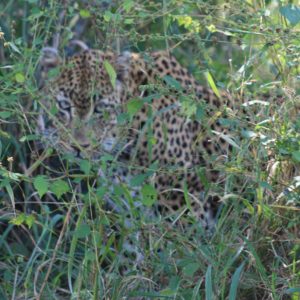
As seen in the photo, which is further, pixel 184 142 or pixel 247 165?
pixel 184 142

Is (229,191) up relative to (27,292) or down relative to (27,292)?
up

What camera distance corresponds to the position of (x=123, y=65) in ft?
20.1

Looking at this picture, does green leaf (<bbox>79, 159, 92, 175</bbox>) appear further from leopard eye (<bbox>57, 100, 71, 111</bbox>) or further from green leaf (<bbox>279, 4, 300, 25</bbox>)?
leopard eye (<bbox>57, 100, 71, 111</bbox>)

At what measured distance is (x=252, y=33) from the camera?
4.56 meters

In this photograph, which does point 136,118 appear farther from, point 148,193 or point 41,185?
point 41,185

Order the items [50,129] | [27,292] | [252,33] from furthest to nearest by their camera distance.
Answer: [50,129]
[27,292]
[252,33]

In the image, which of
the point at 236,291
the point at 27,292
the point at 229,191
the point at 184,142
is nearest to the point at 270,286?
the point at 236,291

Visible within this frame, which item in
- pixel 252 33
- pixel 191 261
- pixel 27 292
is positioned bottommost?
pixel 27 292

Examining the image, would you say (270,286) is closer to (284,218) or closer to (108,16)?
(284,218)

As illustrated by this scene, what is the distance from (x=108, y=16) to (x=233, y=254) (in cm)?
128

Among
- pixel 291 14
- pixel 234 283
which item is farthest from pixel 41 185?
pixel 291 14

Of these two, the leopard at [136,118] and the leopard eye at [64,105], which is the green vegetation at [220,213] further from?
the leopard eye at [64,105]

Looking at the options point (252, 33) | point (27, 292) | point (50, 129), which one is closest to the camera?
point (252, 33)

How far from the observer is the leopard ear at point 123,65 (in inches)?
241
